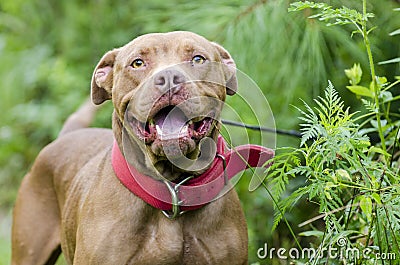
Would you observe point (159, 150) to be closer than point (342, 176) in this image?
No

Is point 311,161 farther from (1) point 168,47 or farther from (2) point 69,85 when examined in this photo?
(2) point 69,85

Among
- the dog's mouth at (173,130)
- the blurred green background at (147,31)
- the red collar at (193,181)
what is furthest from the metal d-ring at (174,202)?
the blurred green background at (147,31)

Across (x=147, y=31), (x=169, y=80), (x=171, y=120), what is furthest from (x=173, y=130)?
(x=147, y=31)

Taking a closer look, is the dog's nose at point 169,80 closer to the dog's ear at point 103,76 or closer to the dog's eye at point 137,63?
the dog's eye at point 137,63

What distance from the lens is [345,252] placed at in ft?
9.98

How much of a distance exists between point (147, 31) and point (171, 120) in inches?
112

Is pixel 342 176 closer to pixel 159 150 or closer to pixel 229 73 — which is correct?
pixel 159 150

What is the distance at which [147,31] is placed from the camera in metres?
5.80

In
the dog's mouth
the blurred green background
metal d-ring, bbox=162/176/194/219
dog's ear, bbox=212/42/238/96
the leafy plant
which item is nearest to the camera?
the leafy plant

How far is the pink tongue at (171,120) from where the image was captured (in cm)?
305

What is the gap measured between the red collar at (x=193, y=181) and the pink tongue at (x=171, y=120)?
30cm

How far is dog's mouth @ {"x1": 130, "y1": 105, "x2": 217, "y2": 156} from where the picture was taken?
3.01m

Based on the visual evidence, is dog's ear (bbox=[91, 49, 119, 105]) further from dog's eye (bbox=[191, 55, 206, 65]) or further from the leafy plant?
the leafy plant

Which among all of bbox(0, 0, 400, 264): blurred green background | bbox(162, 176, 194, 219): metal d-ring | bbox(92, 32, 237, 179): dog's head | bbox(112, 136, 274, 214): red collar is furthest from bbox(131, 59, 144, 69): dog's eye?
bbox(0, 0, 400, 264): blurred green background
